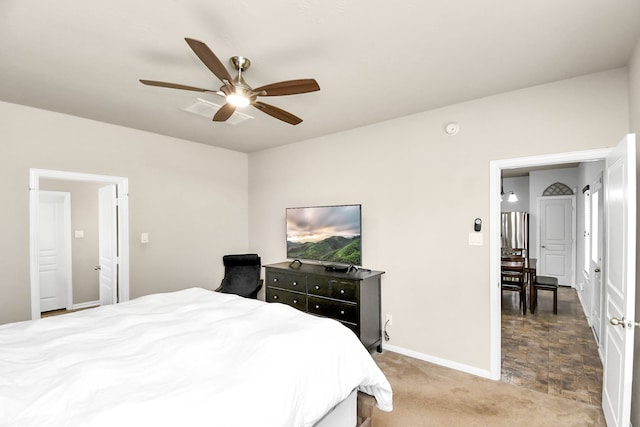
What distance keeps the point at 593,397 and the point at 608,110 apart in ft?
7.60

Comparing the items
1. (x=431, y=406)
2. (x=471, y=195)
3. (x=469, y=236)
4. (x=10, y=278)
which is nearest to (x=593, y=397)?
(x=431, y=406)

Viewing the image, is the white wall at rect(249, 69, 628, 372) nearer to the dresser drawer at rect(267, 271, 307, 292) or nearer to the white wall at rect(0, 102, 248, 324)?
the dresser drawer at rect(267, 271, 307, 292)

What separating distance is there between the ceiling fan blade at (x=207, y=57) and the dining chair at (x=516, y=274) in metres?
→ 4.66

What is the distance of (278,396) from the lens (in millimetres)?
1406

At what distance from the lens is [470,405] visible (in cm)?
249

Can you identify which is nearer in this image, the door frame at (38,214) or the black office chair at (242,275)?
the door frame at (38,214)

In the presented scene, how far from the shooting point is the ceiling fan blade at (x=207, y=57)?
1.50 meters

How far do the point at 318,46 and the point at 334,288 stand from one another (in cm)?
235

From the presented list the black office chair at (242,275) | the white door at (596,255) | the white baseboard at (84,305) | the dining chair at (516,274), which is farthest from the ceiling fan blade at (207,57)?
the white baseboard at (84,305)

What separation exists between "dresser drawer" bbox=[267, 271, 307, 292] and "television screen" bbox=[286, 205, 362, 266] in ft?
1.49

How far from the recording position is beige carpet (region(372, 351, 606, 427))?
2.28 metres

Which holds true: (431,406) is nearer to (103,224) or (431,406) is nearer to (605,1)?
(605,1)

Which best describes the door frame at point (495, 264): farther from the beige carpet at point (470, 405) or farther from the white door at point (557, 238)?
the white door at point (557, 238)

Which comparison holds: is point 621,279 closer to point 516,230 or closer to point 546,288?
point 546,288
